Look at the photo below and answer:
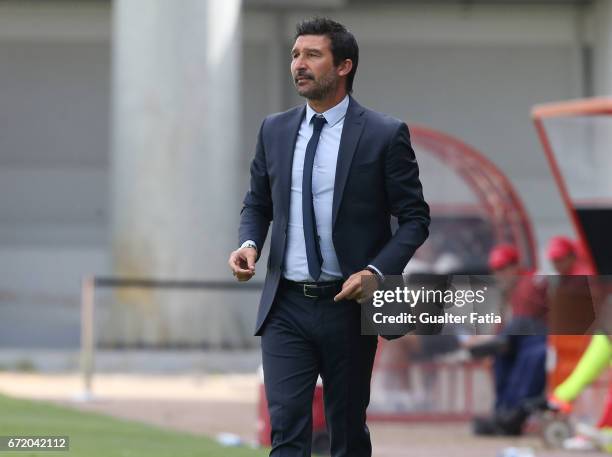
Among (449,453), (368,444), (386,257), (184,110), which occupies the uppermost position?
(184,110)

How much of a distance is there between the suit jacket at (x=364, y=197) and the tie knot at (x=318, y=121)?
0.07 metres

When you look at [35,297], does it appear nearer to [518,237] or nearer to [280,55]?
[280,55]

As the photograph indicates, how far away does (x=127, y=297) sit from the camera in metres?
17.0

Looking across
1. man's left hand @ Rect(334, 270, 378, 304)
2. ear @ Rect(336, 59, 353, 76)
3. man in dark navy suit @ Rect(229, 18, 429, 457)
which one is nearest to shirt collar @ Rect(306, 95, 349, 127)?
man in dark navy suit @ Rect(229, 18, 429, 457)

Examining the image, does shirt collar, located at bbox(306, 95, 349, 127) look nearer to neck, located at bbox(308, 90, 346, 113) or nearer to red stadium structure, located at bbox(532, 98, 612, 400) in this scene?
neck, located at bbox(308, 90, 346, 113)

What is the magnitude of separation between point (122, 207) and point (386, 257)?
47.5ft

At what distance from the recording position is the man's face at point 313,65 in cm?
530

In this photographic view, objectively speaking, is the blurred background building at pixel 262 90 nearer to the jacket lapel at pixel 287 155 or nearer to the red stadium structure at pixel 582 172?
the red stadium structure at pixel 582 172

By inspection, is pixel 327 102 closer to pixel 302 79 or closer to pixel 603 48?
pixel 302 79

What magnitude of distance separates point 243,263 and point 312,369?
462 mm

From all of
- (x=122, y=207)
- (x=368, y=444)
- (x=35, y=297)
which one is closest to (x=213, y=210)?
(x=122, y=207)

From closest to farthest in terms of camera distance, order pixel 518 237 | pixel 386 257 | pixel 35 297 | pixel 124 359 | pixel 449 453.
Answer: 1. pixel 386 257
2. pixel 449 453
3. pixel 518 237
4. pixel 124 359
5. pixel 35 297

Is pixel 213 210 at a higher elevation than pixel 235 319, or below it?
higher

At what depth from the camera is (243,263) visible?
525 centimetres
